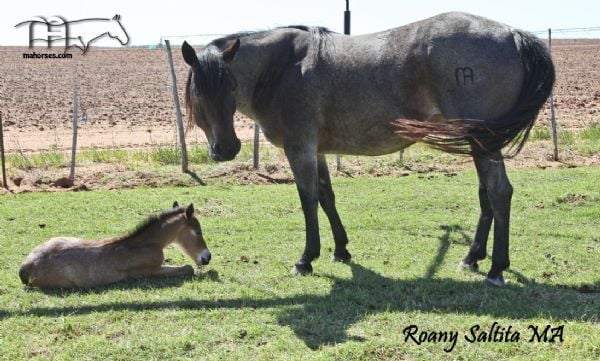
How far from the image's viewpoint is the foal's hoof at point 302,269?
722 centimetres

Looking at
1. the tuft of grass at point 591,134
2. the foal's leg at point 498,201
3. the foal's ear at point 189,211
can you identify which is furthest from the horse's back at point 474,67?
Result: the tuft of grass at point 591,134

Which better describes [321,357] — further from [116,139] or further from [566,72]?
[566,72]

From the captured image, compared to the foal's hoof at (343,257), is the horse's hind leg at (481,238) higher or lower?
higher

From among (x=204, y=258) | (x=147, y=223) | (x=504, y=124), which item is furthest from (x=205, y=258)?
(x=504, y=124)

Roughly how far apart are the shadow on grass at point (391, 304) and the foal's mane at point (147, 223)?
113 cm

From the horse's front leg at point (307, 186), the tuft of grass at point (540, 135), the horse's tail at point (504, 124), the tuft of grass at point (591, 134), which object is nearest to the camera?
the horse's tail at point (504, 124)

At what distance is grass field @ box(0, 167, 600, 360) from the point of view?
5191 millimetres

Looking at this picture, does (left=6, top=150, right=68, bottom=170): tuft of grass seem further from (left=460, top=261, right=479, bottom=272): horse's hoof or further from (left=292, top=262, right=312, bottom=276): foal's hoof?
(left=460, top=261, right=479, bottom=272): horse's hoof

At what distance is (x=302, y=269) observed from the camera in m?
7.23

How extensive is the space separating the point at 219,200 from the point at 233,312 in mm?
5050

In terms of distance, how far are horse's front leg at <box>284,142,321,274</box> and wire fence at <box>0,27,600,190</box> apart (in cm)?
599

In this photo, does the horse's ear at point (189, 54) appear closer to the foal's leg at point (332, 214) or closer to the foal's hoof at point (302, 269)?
the foal's leg at point (332, 214)

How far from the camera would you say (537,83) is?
6.27 meters

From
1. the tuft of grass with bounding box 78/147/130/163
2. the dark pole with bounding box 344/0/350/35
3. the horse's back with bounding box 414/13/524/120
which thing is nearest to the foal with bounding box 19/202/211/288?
the horse's back with bounding box 414/13/524/120
